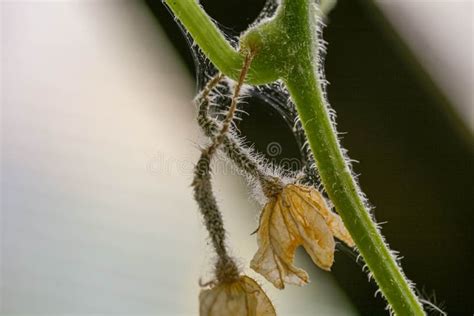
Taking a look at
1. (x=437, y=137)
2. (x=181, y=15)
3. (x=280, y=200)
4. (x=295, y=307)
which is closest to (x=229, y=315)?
(x=280, y=200)

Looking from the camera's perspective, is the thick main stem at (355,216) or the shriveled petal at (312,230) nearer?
the thick main stem at (355,216)

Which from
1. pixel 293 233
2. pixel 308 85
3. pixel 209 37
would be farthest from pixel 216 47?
pixel 293 233

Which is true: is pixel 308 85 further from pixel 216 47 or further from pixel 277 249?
pixel 277 249

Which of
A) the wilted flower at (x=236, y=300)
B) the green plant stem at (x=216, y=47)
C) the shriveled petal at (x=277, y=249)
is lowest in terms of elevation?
the wilted flower at (x=236, y=300)

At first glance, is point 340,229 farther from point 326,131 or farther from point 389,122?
point 389,122

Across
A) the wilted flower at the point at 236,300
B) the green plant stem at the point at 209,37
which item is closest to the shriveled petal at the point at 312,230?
the wilted flower at the point at 236,300

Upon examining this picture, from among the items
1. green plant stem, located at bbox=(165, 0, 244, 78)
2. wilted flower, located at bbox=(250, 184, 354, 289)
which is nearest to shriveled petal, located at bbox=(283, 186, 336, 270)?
wilted flower, located at bbox=(250, 184, 354, 289)

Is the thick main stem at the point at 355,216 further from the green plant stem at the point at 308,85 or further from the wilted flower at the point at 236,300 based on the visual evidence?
the wilted flower at the point at 236,300

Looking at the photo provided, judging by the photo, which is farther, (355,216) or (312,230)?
(312,230)
